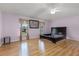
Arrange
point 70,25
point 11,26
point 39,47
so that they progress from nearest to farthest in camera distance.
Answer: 1. point 70,25
2. point 39,47
3. point 11,26

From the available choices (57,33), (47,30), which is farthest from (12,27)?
(57,33)

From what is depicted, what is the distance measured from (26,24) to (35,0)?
45.5 inches

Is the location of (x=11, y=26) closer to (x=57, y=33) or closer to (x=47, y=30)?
(x=47, y=30)

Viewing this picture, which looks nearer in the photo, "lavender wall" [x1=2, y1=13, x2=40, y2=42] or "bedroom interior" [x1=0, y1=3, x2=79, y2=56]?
"bedroom interior" [x1=0, y1=3, x2=79, y2=56]

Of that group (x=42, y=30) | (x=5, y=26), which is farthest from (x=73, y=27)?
(x=5, y=26)

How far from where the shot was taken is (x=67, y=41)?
5.90 feet

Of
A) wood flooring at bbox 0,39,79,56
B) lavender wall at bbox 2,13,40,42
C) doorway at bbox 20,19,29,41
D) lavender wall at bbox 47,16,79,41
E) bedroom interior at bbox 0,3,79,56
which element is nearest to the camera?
bedroom interior at bbox 0,3,79,56

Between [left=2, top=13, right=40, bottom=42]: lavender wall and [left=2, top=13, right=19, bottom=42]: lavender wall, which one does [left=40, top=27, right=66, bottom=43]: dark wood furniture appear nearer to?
[left=2, top=13, right=40, bottom=42]: lavender wall

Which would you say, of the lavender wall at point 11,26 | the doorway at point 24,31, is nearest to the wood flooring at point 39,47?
the doorway at point 24,31

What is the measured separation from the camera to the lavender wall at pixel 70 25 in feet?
5.53

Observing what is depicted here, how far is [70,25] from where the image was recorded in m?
1.75

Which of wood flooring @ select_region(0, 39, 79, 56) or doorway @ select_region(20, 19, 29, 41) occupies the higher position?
doorway @ select_region(20, 19, 29, 41)

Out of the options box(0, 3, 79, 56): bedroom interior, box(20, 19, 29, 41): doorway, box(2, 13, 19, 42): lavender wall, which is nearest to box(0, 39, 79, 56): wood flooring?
box(0, 3, 79, 56): bedroom interior

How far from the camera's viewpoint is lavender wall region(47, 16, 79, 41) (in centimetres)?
168
